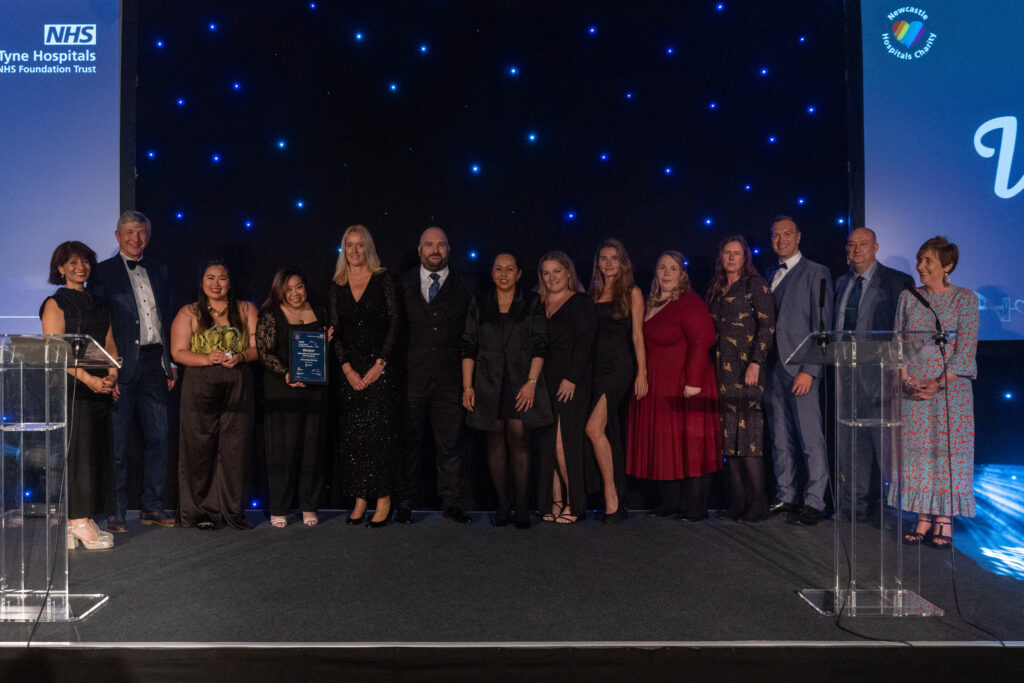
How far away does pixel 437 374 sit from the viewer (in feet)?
15.3

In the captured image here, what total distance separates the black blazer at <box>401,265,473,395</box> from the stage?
3.02ft

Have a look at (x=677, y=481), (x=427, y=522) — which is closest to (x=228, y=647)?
(x=427, y=522)

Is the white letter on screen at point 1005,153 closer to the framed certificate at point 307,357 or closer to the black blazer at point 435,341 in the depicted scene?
the black blazer at point 435,341

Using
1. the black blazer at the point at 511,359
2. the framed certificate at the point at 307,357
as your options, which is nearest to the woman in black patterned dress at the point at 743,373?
the black blazer at the point at 511,359

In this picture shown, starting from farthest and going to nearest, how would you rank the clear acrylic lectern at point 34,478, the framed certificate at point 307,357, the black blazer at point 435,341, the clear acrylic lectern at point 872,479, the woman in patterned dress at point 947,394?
1. the black blazer at point 435,341
2. the framed certificate at point 307,357
3. the woman in patterned dress at point 947,394
4. the clear acrylic lectern at point 872,479
5. the clear acrylic lectern at point 34,478

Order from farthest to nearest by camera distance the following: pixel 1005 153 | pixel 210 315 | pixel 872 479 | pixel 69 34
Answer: pixel 69 34
pixel 1005 153
pixel 210 315
pixel 872 479

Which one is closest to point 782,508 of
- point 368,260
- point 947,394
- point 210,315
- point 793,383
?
point 793,383

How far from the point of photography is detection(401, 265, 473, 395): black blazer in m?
4.66

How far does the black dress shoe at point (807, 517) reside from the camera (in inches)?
177

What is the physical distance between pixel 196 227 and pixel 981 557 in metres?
5.09

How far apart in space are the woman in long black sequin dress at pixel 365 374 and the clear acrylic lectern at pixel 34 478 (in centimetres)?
172

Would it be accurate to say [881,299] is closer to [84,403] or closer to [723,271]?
[723,271]

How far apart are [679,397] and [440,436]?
149 centimetres

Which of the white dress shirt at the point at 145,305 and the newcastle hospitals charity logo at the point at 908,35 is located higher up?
the newcastle hospitals charity logo at the point at 908,35
